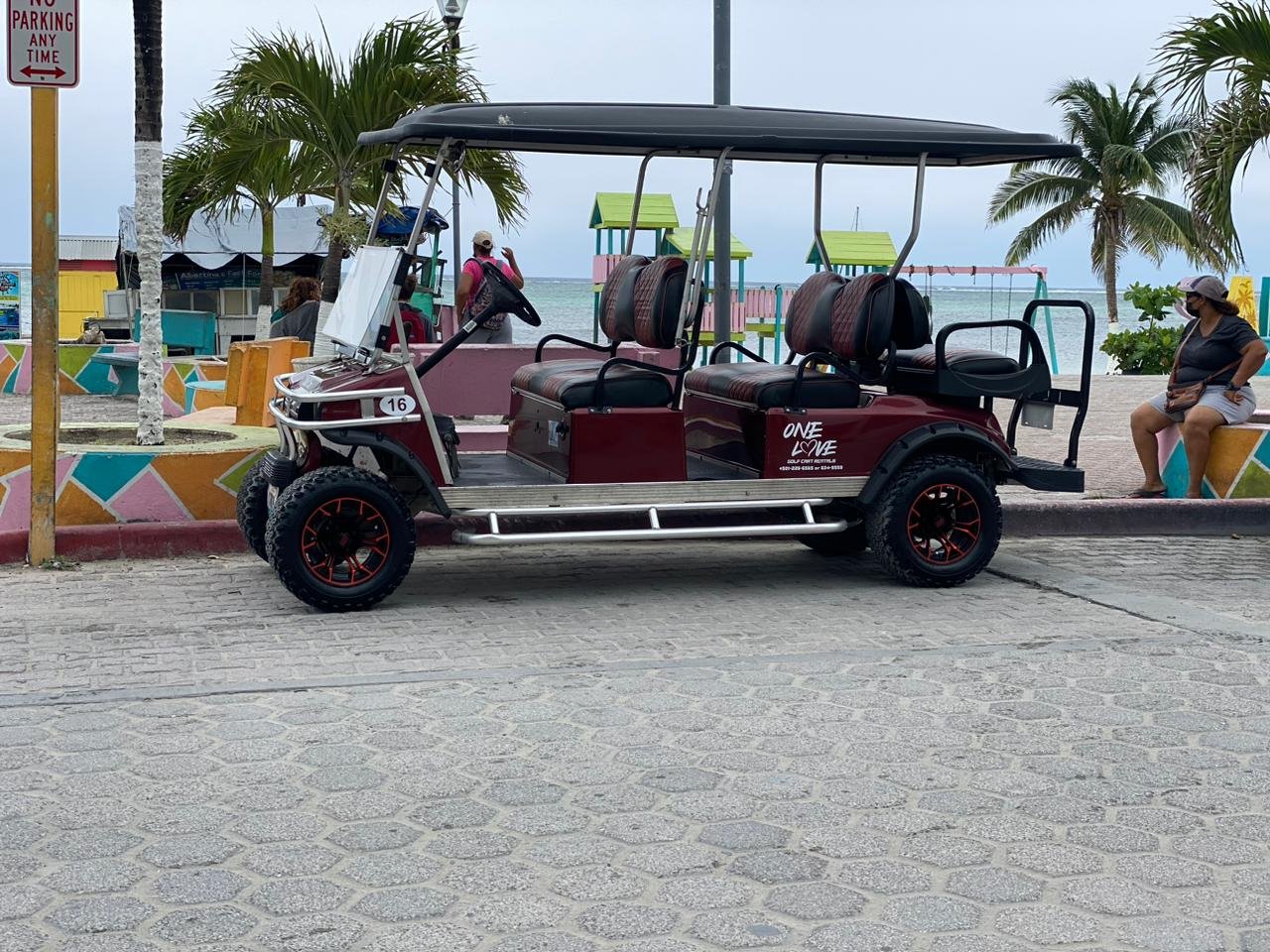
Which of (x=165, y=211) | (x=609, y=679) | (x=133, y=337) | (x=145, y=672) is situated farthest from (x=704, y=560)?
(x=133, y=337)

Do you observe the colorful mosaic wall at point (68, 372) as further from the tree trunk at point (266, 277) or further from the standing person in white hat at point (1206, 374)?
the standing person in white hat at point (1206, 374)

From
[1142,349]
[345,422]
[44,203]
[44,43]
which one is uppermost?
[44,43]

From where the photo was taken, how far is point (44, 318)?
8.05 m

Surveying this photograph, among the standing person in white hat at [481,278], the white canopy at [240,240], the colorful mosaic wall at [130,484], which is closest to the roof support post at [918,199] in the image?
the colorful mosaic wall at [130,484]

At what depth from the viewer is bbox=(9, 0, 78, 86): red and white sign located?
25.6 ft

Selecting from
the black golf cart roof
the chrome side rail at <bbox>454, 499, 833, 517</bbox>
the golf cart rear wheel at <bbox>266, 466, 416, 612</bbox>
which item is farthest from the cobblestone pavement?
the black golf cart roof

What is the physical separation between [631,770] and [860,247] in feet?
103

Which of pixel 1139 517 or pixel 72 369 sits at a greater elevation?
pixel 72 369

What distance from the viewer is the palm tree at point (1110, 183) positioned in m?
42.1

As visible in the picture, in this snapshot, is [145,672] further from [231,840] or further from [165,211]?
[165,211]

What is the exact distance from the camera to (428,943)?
3650 mm

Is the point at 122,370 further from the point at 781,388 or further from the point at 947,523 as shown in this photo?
the point at 947,523

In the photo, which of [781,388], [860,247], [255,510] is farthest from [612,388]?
[860,247]

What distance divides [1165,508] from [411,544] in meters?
4.92
